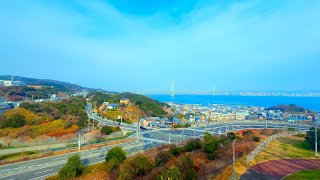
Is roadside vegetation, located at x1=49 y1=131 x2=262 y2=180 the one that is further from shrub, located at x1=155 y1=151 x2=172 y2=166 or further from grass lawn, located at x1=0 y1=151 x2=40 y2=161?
grass lawn, located at x1=0 y1=151 x2=40 y2=161

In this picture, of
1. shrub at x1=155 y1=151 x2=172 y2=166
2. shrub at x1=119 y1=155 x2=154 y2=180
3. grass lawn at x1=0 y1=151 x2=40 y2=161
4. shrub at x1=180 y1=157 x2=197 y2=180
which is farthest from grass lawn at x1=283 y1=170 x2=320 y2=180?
grass lawn at x1=0 y1=151 x2=40 y2=161

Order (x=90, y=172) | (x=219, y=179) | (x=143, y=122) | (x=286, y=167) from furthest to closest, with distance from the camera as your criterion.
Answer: (x=143, y=122)
(x=90, y=172)
(x=286, y=167)
(x=219, y=179)

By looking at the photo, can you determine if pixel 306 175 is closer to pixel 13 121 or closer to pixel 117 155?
pixel 117 155

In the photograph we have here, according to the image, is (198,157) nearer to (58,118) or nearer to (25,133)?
(25,133)

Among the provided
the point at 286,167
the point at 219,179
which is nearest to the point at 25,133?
the point at 219,179

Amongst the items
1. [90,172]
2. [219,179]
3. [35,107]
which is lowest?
[90,172]

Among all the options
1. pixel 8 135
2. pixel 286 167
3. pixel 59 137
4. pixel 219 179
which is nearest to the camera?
pixel 219 179

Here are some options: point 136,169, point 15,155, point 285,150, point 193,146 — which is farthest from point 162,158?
point 15,155
